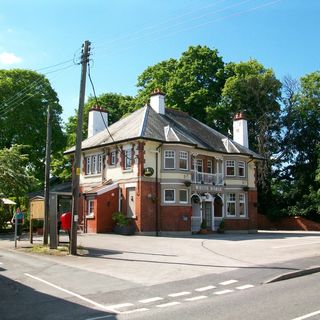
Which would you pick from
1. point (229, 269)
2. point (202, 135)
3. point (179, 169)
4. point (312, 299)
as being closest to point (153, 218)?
point (179, 169)

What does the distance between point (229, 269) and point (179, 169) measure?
1872 cm

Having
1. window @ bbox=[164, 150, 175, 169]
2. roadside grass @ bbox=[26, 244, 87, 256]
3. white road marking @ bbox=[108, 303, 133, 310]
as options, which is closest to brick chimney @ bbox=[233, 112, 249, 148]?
window @ bbox=[164, 150, 175, 169]

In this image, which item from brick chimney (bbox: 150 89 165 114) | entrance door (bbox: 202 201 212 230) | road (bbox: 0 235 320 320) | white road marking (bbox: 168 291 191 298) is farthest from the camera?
brick chimney (bbox: 150 89 165 114)

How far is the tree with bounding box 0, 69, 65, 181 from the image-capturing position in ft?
156

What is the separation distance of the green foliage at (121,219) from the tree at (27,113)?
1772 cm

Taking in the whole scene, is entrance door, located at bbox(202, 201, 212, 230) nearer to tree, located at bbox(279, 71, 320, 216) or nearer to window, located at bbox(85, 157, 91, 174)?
window, located at bbox(85, 157, 91, 174)

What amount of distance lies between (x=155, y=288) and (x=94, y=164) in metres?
25.7

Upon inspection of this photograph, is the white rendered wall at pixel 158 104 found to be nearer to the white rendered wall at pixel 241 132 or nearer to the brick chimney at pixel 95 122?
the brick chimney at pixel 95 122

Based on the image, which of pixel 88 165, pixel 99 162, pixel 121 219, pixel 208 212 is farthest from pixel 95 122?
pixel 208 212

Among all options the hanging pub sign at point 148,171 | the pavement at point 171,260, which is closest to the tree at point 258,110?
the hanging pub sign at point 148,171

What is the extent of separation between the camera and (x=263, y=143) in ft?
158

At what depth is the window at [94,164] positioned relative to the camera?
36031 millimetres

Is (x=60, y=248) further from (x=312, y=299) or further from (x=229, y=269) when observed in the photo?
(x=312, y=299)

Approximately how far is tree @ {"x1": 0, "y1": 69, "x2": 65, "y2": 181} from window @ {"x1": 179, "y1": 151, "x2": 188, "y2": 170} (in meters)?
17.9
